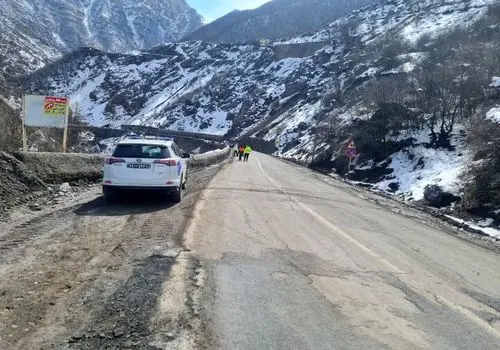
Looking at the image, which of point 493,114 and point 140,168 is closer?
point 140,168

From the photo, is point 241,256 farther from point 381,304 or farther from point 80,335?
point 80,335

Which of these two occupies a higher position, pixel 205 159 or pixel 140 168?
pixel 140 168

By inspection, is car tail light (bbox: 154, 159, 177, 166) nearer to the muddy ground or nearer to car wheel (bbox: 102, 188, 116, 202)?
car wheel (bbox: 102, 188, 116, 202)

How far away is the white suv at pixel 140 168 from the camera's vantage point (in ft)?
37.3

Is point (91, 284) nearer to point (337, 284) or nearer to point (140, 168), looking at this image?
point (337, 284)

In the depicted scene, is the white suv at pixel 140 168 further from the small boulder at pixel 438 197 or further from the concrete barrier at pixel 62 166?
the small boulder at pixel 438 197

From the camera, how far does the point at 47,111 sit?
14562 millimetres

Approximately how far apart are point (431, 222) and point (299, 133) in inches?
2275

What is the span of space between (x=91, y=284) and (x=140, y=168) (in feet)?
20.3

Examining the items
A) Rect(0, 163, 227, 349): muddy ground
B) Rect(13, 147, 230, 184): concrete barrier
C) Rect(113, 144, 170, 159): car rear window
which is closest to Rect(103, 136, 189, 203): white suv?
Rect(113, 144, 170, 159): car rear window

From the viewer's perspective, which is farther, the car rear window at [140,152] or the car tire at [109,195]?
the car rear window at [140,152]

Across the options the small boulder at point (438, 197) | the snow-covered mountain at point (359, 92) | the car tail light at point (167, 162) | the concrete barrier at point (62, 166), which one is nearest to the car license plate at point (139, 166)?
the car tail light at point (167, 162)

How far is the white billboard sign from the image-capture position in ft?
47.1

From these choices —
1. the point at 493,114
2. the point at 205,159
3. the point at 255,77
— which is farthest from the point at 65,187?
the point at 255,77
